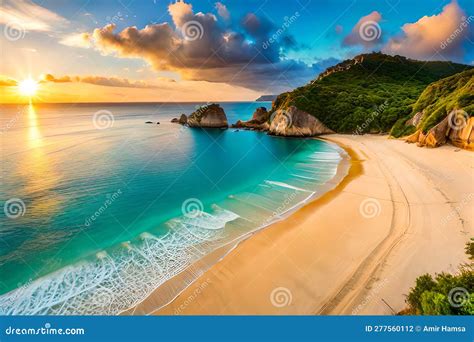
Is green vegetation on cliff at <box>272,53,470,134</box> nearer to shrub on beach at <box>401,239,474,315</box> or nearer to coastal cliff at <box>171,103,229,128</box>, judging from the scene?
coastal cliff at <box>171,103,229,128</box>

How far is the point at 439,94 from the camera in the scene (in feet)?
115

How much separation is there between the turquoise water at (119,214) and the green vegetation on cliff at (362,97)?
17561 millimetres

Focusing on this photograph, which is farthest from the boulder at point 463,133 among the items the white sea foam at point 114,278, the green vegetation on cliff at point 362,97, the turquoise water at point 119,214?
the white sea foam at point 114,278

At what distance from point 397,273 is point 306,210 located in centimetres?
713

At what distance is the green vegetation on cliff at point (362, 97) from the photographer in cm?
4519

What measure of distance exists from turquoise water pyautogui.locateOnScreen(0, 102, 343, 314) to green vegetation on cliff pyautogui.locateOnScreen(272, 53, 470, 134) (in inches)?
691

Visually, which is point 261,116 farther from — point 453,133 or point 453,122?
point 453,133

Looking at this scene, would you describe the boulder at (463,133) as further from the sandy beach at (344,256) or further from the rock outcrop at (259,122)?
the rock outcrop at (259,122)

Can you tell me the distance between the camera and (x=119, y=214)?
51.0 feet

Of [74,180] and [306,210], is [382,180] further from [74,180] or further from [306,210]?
[74,180]

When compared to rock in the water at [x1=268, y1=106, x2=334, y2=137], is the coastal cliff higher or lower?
higher

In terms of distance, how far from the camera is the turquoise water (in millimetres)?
9320

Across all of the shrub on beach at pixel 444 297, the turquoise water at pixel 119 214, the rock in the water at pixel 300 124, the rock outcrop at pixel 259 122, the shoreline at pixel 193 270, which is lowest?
the shrub on beach at pixel 444 297

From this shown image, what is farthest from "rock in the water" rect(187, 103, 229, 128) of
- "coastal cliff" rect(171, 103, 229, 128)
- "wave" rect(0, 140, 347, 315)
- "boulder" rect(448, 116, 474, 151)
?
"wave" rect(0, 140, 347, 315)
